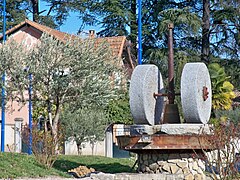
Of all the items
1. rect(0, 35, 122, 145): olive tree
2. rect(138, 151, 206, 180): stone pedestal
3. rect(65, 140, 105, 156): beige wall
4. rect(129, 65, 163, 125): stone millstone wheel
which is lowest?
rect(65, 140, 105, 156): beige wall

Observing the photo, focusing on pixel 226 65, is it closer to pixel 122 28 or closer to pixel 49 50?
pixel 122 28

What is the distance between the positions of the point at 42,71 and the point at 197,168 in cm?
707

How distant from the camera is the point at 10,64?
A: 58.0ft

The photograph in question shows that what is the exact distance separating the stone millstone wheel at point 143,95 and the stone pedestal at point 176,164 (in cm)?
84

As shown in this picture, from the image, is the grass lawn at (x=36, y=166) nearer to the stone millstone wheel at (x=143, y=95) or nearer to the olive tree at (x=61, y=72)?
the olive tree at (x=61, y=72)

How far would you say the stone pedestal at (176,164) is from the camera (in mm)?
11320

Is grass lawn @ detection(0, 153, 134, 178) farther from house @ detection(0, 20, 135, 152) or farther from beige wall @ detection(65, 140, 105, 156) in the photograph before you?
house @ detection(0, 20, 135, 152)

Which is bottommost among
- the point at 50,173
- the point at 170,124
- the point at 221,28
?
the point at 50,173

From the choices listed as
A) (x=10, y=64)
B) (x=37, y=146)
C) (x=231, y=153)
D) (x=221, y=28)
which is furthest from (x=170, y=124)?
(x=221, y=28)

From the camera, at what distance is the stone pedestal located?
11.3m

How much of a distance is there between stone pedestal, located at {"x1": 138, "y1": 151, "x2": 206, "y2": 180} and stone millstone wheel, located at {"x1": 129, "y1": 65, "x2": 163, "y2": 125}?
2.75 feet

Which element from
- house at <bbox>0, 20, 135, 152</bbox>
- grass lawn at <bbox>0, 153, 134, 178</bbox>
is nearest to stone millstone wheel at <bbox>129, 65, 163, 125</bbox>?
grass lawn at <bbox>0, 153, 134, 178</bbox>

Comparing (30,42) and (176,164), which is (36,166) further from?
(30,42)

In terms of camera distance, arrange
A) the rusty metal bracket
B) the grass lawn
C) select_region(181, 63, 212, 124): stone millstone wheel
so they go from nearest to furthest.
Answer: select_region(181, 63, 212, 124): stone millstone wheel < the rusty metal bracket < the grass lawn
